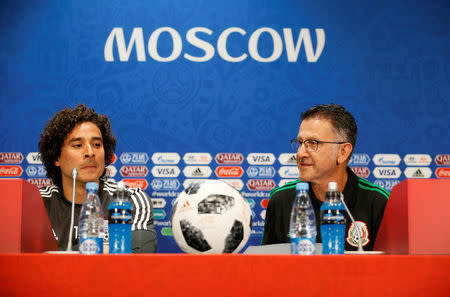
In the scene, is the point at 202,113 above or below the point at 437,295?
above

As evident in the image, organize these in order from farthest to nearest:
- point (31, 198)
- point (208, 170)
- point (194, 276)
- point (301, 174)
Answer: point (208, 170) → point (301, 174) → point (31, 198) → point (194, 276)

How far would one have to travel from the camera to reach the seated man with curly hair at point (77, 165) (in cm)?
207

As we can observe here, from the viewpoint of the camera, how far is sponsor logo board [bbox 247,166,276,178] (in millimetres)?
2885

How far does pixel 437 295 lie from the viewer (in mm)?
986

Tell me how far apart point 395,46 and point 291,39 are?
63 cm

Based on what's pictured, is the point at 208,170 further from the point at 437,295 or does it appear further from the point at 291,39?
the point at 437,295

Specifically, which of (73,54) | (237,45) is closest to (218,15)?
(237,45)

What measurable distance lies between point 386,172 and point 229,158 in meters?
0.93

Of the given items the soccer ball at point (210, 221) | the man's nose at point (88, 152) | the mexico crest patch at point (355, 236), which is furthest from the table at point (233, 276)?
the man's nose at point (88, 152)

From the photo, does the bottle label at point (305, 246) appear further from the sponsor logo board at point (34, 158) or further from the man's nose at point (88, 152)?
the sponsor logo board at point (34, 158)

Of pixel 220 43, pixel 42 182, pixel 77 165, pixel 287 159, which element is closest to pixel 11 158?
pixel 42 182

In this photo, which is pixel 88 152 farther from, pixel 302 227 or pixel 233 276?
pixel 233 276

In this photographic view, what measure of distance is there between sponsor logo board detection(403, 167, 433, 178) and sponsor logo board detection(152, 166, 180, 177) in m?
1.35

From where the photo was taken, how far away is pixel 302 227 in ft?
4.63
